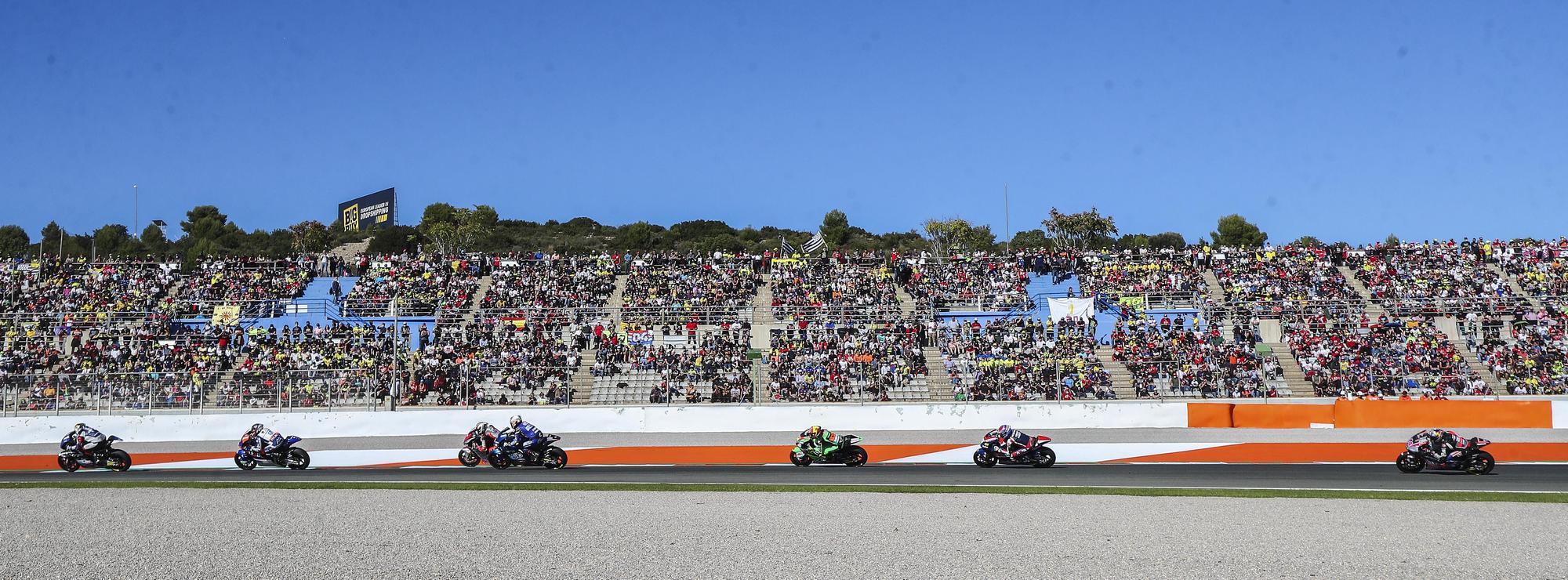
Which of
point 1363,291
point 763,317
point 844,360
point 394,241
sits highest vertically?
point 394,241

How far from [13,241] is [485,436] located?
89.8 m

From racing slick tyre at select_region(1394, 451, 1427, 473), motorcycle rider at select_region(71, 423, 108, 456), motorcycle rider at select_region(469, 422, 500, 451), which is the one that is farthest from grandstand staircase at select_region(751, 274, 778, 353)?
racing slick tyre at select_region(1394, 451, 1427, 473)

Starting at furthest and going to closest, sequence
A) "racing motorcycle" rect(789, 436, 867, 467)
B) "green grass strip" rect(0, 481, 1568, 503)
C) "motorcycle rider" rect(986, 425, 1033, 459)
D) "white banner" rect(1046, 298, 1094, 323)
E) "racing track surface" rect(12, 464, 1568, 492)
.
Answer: "white banner" rect(1046, 298, 1094, 323)
"racing motorcycle" rect(789, 436, 867, 467)
"motorcycle rider" rect(986, 425, 1033, 459)
"racing track surface" rect(12, 464, 1568, 492)
"green grass strip" rect(0, 481, 1568, 503)

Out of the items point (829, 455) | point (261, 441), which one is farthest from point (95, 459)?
point (829, 455)

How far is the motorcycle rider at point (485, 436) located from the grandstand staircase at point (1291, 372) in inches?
834

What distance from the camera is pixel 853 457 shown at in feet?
70.7

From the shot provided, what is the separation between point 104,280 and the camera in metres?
41.5

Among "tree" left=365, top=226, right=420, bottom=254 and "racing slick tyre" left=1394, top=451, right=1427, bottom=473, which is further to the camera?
"tree" left=365, top=226, right=420, bottom=254

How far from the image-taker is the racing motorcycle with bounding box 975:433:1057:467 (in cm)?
2097

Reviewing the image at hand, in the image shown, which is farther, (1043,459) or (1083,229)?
(1083,229)

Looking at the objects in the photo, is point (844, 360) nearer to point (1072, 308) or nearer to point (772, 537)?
point (1072, 308)

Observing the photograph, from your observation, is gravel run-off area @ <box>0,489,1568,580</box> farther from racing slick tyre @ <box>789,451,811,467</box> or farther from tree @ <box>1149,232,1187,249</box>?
tree @ <box>1149,232,1187,249</box>

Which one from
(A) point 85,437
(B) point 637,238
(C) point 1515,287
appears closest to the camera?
(A) point 85,437

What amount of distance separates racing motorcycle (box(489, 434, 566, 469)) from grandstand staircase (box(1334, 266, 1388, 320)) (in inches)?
1119
